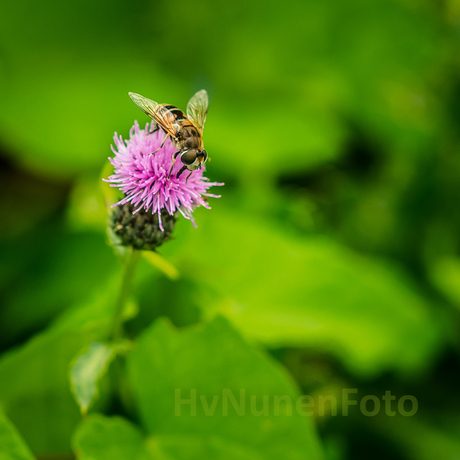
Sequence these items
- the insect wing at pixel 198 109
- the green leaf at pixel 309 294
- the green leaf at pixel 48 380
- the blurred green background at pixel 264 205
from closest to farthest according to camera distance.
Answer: the insect wing at pixel 198 109, the green leaf at pixel 48 380, the blurred green background at pixel 264 205, the green leaf at pixel 309 294

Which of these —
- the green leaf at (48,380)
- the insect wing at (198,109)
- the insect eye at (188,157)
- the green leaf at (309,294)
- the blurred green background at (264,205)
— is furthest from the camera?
the green leaf at (309,294)

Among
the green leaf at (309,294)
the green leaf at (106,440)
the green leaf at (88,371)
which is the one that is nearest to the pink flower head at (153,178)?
the green leaf at (88,371)

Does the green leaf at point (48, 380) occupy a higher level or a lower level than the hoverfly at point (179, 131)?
lower

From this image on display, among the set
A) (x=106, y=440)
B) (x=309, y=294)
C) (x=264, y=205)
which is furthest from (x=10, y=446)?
(x=264, y=205)

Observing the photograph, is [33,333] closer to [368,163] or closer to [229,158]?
[229,158]

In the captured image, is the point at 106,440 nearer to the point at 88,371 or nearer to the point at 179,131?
the point at 88,371

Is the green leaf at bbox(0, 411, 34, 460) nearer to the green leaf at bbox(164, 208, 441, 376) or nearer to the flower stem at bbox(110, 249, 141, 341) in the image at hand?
the flower stem at bbox(110, 249, 141, 341)

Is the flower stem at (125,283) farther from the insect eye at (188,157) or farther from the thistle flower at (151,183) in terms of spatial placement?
the insect eye at (188,157)
